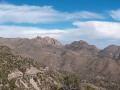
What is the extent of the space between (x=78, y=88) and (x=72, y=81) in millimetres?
4805

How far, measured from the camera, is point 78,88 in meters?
144

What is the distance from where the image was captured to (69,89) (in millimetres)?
143500

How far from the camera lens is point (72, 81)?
143 meters

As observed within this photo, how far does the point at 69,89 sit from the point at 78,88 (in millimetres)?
4594

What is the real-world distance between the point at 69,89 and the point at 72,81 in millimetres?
4230
